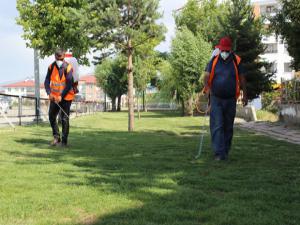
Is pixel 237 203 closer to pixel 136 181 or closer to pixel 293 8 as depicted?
pixel 136 181

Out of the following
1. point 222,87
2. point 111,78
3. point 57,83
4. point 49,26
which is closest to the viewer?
point 222,87

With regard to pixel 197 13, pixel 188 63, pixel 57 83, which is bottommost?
pixel 57 83

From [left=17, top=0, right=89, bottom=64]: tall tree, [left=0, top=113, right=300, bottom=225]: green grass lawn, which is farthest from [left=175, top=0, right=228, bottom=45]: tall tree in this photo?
[left=0, top=113, right=300, bottom=225]: green grass lawn

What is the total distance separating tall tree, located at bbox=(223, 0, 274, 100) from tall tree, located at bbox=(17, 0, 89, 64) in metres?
16.2

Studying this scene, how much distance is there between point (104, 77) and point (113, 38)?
54.8 m

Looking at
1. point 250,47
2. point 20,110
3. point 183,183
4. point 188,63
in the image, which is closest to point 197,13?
point 188,63

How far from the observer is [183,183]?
5234 millimetres

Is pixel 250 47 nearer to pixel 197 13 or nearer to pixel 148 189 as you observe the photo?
pixel 197 13

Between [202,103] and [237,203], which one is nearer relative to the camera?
[237,203]

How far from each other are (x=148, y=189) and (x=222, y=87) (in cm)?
302

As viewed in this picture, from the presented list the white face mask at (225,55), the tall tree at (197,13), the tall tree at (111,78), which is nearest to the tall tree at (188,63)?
the tall tree at (197,13)

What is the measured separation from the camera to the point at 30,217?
3.74 meters

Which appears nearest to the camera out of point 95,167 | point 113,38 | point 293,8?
point 95,167

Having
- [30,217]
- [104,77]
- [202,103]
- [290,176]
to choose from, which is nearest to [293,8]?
[290,176]
